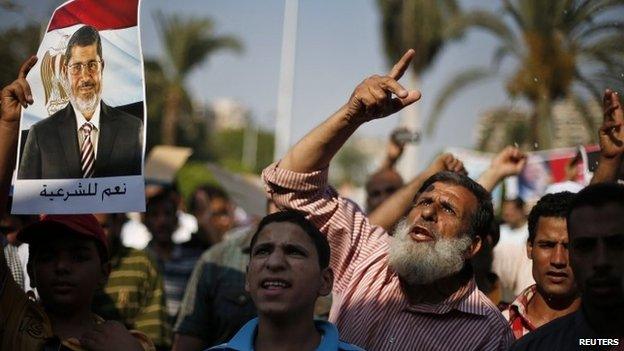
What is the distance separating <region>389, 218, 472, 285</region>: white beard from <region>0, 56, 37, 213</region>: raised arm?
4.62ft

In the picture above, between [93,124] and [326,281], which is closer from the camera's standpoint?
[326,281]

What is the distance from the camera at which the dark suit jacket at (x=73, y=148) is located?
14.4 feet

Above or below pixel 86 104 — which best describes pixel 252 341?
below

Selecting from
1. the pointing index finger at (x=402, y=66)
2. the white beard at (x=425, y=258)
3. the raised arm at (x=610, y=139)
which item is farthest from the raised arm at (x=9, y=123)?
the raised arm at (x=610, y=139)

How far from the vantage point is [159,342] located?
5875mm

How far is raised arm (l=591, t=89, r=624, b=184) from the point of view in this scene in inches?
186

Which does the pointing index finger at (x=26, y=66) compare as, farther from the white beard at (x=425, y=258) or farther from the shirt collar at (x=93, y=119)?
the white beard at (x=425, y=258)

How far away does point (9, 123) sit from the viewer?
4.32m

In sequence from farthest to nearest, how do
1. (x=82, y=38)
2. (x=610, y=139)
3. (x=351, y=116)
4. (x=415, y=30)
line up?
1. (x=415, y=30)
2. (x=610, y=139)
3. (x=82, y=38)
4. (x=351, y=116)

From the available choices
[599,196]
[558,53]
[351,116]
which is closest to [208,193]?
[558,53]

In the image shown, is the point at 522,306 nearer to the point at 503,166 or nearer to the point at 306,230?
the point at 503,166

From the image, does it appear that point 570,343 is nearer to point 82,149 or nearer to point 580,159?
point 82,149

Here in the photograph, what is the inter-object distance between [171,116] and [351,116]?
3283 centimetres

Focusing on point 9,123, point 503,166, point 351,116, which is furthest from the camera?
point 503,166
